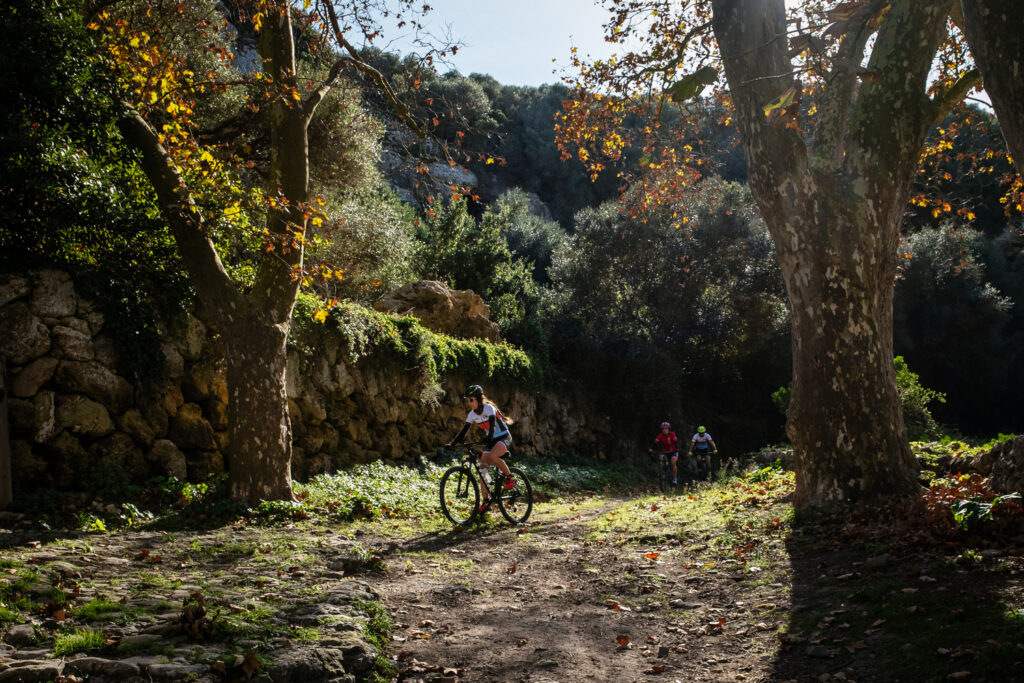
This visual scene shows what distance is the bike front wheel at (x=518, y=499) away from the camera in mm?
9812

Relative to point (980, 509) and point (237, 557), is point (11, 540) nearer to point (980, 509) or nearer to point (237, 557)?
point (237, 557)

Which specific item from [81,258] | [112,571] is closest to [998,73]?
[112,571]

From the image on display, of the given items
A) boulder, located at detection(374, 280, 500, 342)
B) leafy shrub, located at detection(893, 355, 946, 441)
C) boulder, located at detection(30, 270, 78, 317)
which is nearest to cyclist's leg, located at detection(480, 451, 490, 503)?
boulder, located at detection(30, 270, 78, 317)

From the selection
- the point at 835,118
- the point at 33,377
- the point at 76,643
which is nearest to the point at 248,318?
the point at 33,377

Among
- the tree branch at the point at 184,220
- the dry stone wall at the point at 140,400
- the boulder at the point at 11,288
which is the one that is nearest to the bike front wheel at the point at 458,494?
the dry stone wall at the point at 140,400

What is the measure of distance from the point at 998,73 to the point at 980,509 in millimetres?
3674

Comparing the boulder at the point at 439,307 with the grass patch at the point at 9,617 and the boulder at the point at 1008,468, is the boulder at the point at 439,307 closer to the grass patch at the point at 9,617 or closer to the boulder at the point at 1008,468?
the boulder at the point at 1008,468

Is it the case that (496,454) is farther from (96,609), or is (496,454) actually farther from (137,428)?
(96,609)

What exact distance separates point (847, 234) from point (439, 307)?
12047 millimetres

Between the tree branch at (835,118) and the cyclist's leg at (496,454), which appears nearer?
the tree branch at (835,118)

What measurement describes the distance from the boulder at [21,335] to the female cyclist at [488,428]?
5.15m

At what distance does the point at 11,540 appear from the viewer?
5.98 m

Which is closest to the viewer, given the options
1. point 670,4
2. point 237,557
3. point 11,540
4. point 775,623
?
point 775,623

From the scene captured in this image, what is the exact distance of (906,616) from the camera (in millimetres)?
4160
